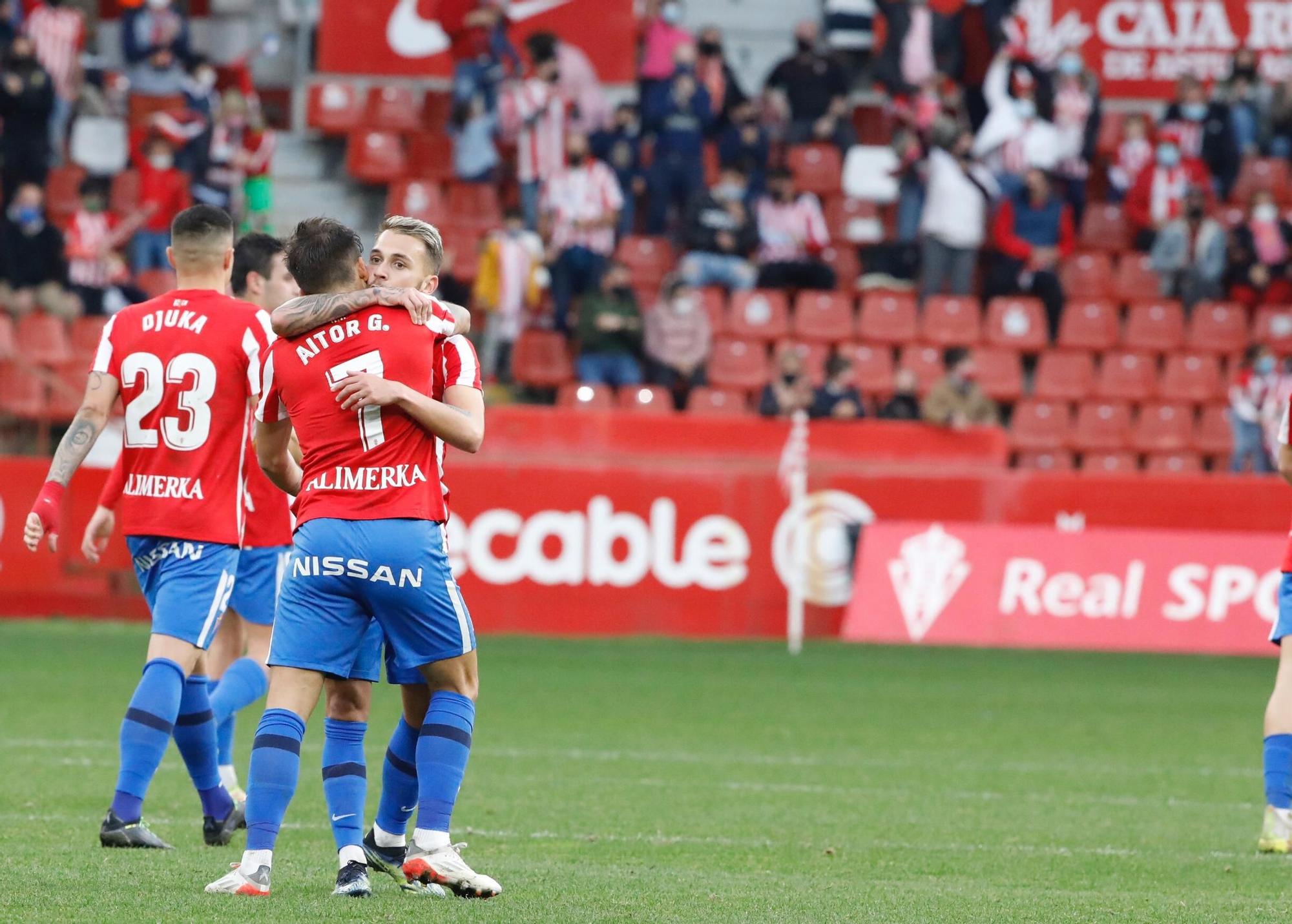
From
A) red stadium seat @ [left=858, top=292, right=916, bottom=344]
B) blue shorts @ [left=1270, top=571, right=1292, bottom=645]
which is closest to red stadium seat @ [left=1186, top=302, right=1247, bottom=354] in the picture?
red stadium seat @ [left=858, top=292, right=916, bottom=344]

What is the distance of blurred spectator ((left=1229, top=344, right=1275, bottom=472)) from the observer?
20016 millimetres

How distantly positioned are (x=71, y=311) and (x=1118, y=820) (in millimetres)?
13475

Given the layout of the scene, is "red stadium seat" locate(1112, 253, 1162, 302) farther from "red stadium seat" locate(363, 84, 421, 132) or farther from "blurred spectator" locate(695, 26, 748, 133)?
"red stadium seat" locate(363, 84, 421, 132)

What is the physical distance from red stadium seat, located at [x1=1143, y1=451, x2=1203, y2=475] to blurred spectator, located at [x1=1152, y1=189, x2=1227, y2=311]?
199 centimetres

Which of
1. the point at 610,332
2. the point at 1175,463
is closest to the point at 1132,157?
the point at 1175,463

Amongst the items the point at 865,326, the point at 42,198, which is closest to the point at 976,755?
the point at 865,326

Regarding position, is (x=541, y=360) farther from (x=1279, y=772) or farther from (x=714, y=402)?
(x=1279, y=772)

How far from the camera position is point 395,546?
5.85m

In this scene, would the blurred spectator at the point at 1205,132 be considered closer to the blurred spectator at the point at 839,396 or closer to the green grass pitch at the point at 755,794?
the blurred spectator at the point at 839,396

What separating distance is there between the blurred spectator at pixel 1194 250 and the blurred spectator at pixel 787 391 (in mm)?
5186

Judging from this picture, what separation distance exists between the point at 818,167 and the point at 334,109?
544 centimetres

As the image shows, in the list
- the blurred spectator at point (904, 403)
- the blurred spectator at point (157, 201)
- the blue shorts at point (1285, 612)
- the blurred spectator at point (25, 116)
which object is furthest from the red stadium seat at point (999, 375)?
the blue shorts at point (1285, 612)

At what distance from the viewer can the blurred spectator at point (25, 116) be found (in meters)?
20.6

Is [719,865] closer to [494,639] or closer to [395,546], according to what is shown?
[395,546]
